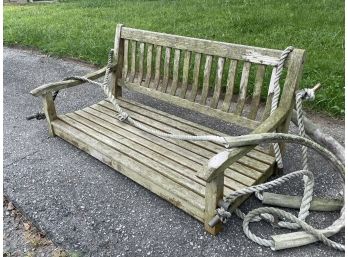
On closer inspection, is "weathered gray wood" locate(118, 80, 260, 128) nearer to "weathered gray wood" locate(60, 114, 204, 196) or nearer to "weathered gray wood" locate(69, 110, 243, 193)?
"weathered gray wood" locate(69, 110, 243, 193)

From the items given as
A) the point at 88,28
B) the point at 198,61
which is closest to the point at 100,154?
the point at 198,61

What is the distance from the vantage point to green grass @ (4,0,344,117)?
5.32 metres

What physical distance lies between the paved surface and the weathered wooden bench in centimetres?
15

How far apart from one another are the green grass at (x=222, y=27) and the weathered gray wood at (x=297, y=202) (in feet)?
5.62

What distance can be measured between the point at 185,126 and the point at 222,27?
4255mm

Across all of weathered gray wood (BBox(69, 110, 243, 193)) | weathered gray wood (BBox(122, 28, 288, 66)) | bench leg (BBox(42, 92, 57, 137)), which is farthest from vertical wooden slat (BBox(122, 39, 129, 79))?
bench leg (BBox(42, 92, 57, 137))

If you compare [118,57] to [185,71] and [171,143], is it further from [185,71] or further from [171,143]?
[171,143]

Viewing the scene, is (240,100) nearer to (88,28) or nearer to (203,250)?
(203,250)

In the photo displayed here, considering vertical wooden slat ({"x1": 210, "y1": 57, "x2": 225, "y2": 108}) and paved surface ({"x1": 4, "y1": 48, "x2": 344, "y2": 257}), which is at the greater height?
vertical wooden slat ({"x1": 210, "y1": 57, "x2": 225, "y2": 108})

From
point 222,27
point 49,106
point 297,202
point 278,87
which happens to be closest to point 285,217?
point 297,202

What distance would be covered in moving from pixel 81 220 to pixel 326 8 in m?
7.13

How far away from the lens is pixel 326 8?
8.00m

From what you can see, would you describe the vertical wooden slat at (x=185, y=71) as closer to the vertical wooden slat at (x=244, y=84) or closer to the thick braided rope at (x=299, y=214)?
the vertical wooden slat at (x=244, y=84)

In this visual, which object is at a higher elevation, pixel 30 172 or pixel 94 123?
pixel 94 123
